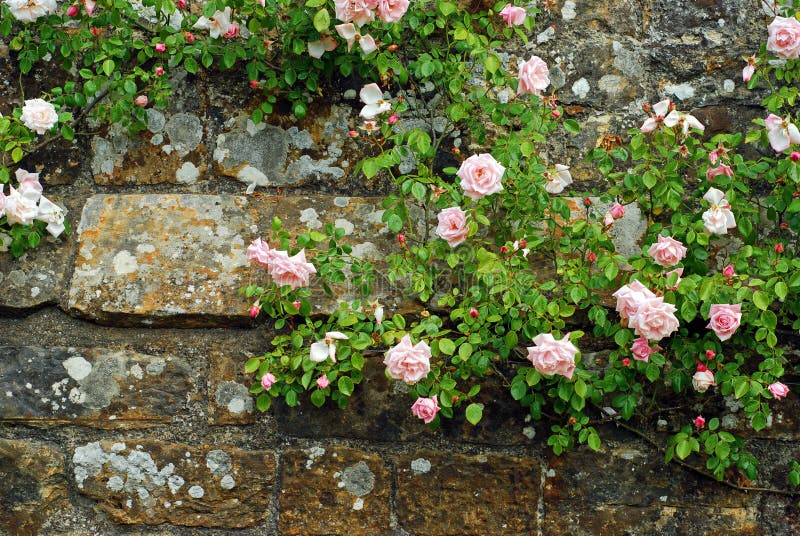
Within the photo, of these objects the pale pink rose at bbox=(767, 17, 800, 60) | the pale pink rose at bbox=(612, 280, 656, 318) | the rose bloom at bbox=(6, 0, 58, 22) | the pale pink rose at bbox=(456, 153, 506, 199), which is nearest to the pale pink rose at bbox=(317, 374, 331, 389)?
the pale pink rose at bbox=(456, 153, 506, 199)

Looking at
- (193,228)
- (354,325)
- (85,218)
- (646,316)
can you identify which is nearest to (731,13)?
(646,316)

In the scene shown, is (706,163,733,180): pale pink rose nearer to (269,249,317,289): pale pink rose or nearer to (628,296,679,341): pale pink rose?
(628,296,679,341): pale pink rose

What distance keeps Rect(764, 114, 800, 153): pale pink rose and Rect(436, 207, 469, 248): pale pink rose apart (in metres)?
0.69

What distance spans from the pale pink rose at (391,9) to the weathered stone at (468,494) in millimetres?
973

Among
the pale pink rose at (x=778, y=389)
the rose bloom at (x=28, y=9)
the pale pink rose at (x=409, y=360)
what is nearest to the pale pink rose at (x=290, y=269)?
the pale pink rose at (x=409, y=360)

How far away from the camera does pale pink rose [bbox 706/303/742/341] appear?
1.88 meters

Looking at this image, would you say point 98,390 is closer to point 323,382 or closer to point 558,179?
point 323,382

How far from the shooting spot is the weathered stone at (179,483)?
2045mm

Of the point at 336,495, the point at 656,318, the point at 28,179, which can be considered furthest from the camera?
the point at 28,179

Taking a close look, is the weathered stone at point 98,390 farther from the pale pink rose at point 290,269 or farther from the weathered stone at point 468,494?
the weathered stone at point 468,494

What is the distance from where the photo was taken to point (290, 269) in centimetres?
191

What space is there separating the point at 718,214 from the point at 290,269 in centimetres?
93

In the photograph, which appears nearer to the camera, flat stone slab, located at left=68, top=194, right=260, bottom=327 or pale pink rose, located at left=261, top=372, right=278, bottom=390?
pale pink rose, located at left=261, top=372, right=278, bottom=390

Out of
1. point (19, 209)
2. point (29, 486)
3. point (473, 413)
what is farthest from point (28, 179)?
point (473, 413)
